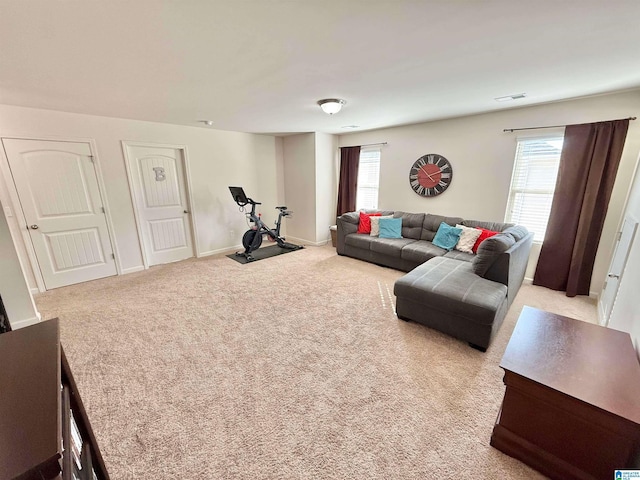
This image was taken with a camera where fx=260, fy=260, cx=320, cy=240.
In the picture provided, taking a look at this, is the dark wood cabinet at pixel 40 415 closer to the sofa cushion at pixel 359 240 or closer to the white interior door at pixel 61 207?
the white interior door at pixel 61 207

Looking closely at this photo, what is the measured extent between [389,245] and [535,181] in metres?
2.05

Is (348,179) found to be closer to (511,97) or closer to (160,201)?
(511,97)

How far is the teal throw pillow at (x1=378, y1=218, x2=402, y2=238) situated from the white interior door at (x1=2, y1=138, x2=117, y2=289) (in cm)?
425

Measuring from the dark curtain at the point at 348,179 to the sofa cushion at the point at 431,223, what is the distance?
164cm

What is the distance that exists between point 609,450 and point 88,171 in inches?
213

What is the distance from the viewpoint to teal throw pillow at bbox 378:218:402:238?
14.5 ft

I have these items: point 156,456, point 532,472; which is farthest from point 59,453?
point 532,472

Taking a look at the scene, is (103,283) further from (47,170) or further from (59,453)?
(59,453)

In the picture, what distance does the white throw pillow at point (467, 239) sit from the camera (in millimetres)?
3609

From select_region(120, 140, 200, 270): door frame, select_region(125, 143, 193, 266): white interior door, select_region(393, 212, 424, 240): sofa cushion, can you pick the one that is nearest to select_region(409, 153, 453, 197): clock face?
select_region(393, 212, 424, 240): sofa cushion

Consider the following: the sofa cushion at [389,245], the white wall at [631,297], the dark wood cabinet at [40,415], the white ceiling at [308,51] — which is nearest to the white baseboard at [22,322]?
the white ceiling at [308,51]

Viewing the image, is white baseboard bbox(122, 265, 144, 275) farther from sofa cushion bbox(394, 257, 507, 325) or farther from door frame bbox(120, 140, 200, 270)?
sofa cushion bbox(394, 257, 507, 325)

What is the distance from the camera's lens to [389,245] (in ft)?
13.4

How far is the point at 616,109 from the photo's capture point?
110 inches
